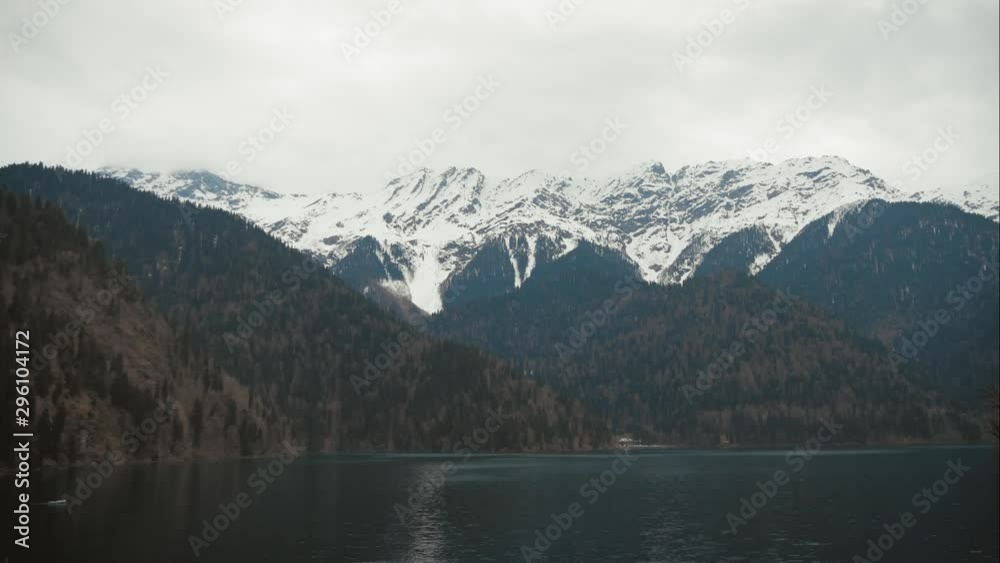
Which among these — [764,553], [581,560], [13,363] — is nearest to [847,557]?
[764,553]

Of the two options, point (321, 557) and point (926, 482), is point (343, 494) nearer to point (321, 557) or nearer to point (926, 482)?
point (321, 557)

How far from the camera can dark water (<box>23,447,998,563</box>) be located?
3268 inches

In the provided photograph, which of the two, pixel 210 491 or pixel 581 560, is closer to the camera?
pixel 581 560

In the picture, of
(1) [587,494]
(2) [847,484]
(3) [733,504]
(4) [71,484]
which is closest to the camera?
(3) [733,504]

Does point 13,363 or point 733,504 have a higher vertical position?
point 13,363

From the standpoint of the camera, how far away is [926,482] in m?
157

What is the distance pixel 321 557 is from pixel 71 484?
240 ft

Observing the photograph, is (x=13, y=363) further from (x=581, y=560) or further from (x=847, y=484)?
(x=847, y=484)

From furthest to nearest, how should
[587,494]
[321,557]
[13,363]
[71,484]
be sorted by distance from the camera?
[13,363], [587,494], [71,484], [321,557]

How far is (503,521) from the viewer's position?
109 m

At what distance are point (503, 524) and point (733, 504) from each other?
38316 mm

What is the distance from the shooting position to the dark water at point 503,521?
83.0 m

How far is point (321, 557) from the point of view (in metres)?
80.5

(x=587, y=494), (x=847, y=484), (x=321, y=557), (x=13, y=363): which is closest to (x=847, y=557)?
(x=321, y=557)
